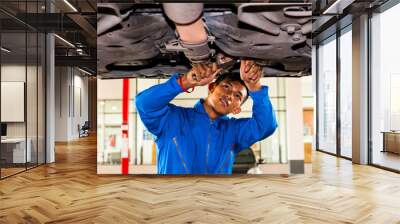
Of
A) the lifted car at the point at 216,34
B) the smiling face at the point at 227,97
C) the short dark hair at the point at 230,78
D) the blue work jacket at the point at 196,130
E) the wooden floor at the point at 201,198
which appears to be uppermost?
the lifted car at the point at 216,34

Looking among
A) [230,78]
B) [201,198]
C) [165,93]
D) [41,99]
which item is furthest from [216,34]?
[41,99]

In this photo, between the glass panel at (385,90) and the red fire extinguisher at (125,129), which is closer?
the red fire extinguisher at (125,129)

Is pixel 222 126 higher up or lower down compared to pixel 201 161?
higher up

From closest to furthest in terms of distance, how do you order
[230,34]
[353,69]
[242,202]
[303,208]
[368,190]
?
[303,208] < [242,202] < [368,190] < [230,34] < [353,69]

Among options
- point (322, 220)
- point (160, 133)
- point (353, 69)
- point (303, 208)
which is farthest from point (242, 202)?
point (353, 69)

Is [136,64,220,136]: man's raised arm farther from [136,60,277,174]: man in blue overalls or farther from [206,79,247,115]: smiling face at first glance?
[206,79,247,115]: smiling face

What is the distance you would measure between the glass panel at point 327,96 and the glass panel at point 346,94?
1.77 ft

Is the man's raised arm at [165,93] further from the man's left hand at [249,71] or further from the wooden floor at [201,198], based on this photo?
the wooden floor at [201,198]

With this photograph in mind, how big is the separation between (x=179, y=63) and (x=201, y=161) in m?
1.59

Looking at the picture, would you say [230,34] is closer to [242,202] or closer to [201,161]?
[201,161]

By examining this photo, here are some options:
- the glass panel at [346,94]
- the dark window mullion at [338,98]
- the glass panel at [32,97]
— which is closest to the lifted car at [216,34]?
the glass panel at [32,97]

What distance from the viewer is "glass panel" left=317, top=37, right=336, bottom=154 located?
402 inches

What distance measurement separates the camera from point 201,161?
20.6ft

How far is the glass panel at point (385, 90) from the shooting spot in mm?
7191
